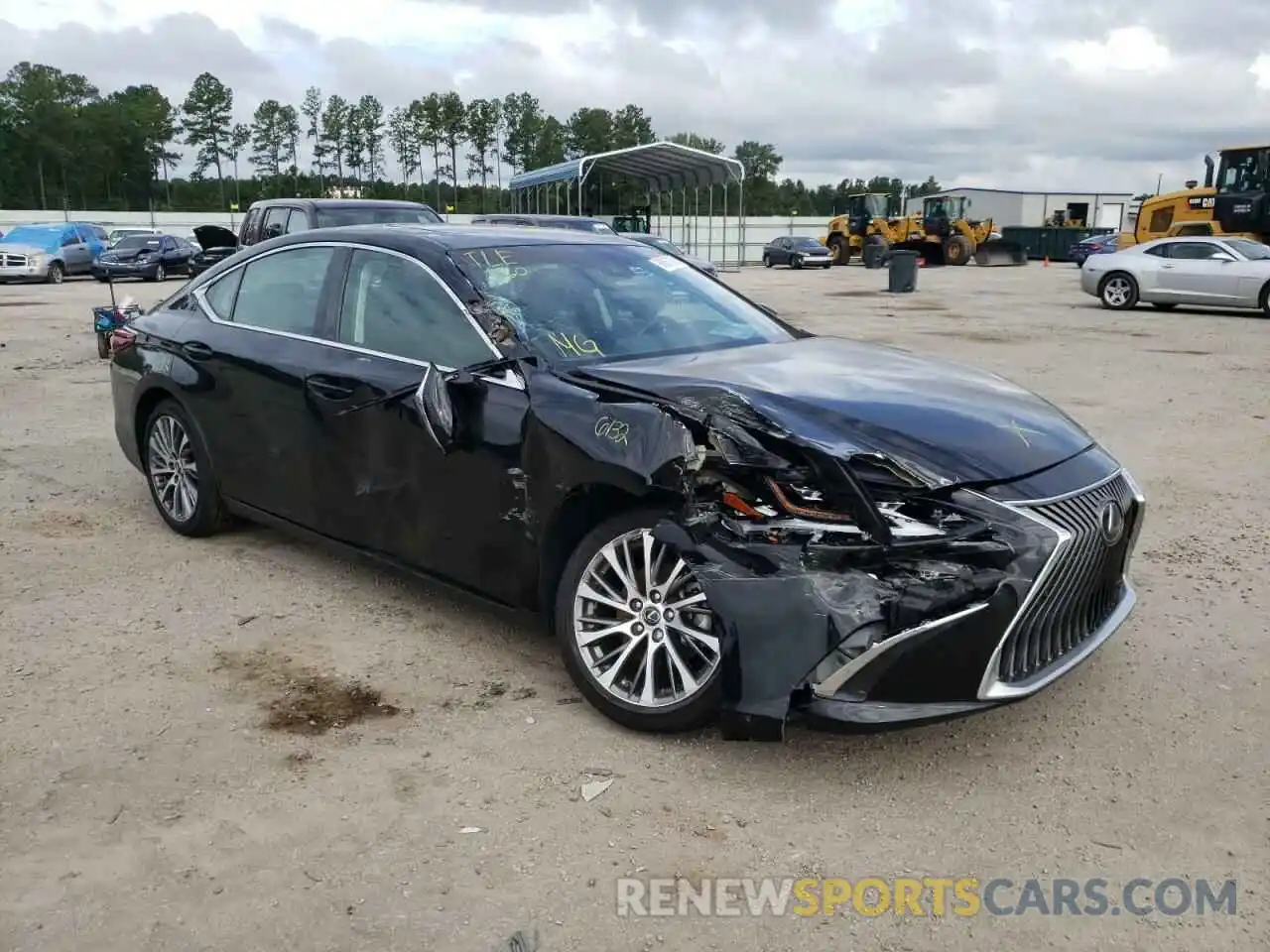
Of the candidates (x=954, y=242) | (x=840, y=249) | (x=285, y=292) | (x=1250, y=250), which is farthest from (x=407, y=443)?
(x=840, y=249)

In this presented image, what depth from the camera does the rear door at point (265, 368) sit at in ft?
15.3

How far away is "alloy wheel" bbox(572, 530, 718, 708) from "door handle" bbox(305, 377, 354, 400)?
142 centimetres

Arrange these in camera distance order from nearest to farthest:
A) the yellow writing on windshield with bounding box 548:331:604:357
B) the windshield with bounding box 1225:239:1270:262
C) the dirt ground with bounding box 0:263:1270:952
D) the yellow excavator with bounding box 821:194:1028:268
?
the dirt ground with bounding box 0:263:1270:952, the yellow writing on windshield with bounding box 548:331:604:357, the windshield with bounding box 1225:239:1270:262, the yellow excavator with bounding box 821:194:1028:268

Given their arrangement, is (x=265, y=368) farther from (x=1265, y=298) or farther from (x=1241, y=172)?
(x=1241, y=172)

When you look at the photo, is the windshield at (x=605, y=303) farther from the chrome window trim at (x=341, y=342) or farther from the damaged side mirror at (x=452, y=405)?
the damaged side mirror at (x=452, y=405)

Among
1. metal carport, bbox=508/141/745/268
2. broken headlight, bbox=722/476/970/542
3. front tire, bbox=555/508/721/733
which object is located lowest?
front tire, bbox=555/508/721/733

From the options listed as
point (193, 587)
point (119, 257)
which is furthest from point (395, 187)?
point (193, 587)

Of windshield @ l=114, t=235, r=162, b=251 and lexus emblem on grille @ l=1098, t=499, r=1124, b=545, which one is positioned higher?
windshield @ l=114, t=235, r=162, b=251

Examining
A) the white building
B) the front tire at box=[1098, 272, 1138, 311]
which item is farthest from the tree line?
the front tire at box=[1098, 272, 1138, 311]

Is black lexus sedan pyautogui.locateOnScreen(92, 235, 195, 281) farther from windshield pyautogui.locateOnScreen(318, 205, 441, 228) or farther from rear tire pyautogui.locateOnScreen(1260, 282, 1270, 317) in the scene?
rear tire pyautogui.locateOnScreen(1260, 282, 1270, 317)

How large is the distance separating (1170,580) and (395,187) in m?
85.2

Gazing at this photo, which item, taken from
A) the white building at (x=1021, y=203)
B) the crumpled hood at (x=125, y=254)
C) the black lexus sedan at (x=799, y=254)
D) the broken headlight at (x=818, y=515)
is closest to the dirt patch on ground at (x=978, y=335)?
the broken headlight at (x=818, y=515)

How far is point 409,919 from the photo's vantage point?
264 cm

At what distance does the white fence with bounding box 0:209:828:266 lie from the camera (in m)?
43.5
